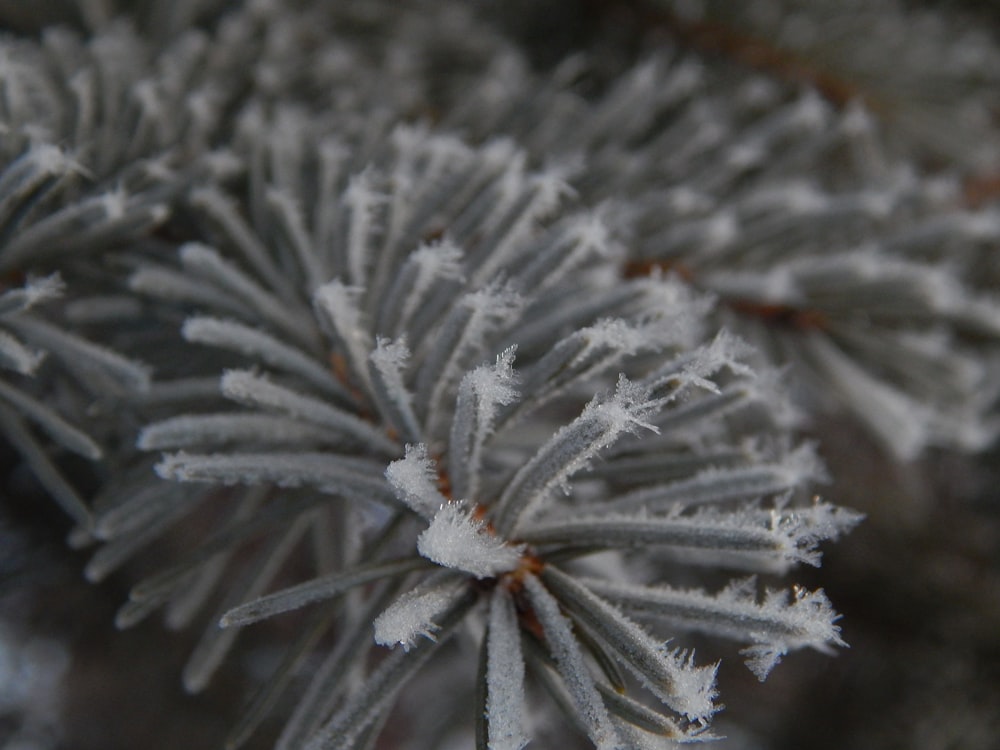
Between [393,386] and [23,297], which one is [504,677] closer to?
[393,386]

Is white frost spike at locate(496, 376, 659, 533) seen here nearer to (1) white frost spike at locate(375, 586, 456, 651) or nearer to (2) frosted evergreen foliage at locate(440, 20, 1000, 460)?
(1) white frost spike at locate(375, 586, 456, 651)

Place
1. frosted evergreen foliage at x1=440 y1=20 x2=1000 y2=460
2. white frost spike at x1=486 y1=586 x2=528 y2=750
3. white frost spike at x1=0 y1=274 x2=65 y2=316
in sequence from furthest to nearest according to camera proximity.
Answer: frosted evergreen foliage at x1=440 y1=20 x2=1000 y2=460 → white frost spike at x1=0 y1=274 x2=65 y2=316 → white frost spike at x1=486 y1=586 x2=528 y2=750

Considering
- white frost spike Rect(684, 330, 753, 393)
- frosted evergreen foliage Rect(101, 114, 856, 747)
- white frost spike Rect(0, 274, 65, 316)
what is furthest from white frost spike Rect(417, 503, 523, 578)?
white frost spike Rect(0, 274, 65, 316)

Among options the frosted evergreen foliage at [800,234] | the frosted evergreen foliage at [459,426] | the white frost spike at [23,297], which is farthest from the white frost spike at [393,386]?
the frosted evergreen foliage at [800,234]

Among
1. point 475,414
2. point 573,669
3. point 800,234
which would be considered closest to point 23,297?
point 475,414

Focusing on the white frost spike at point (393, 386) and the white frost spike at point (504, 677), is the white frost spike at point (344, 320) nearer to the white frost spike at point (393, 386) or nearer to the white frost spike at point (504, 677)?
the white frost spike at point (393, 386)

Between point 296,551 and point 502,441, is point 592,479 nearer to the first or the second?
point 502,441

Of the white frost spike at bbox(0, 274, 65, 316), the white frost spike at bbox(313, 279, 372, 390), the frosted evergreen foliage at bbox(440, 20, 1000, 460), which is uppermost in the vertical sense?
the white frost spike at bbox(0, 274, 65, 316)
